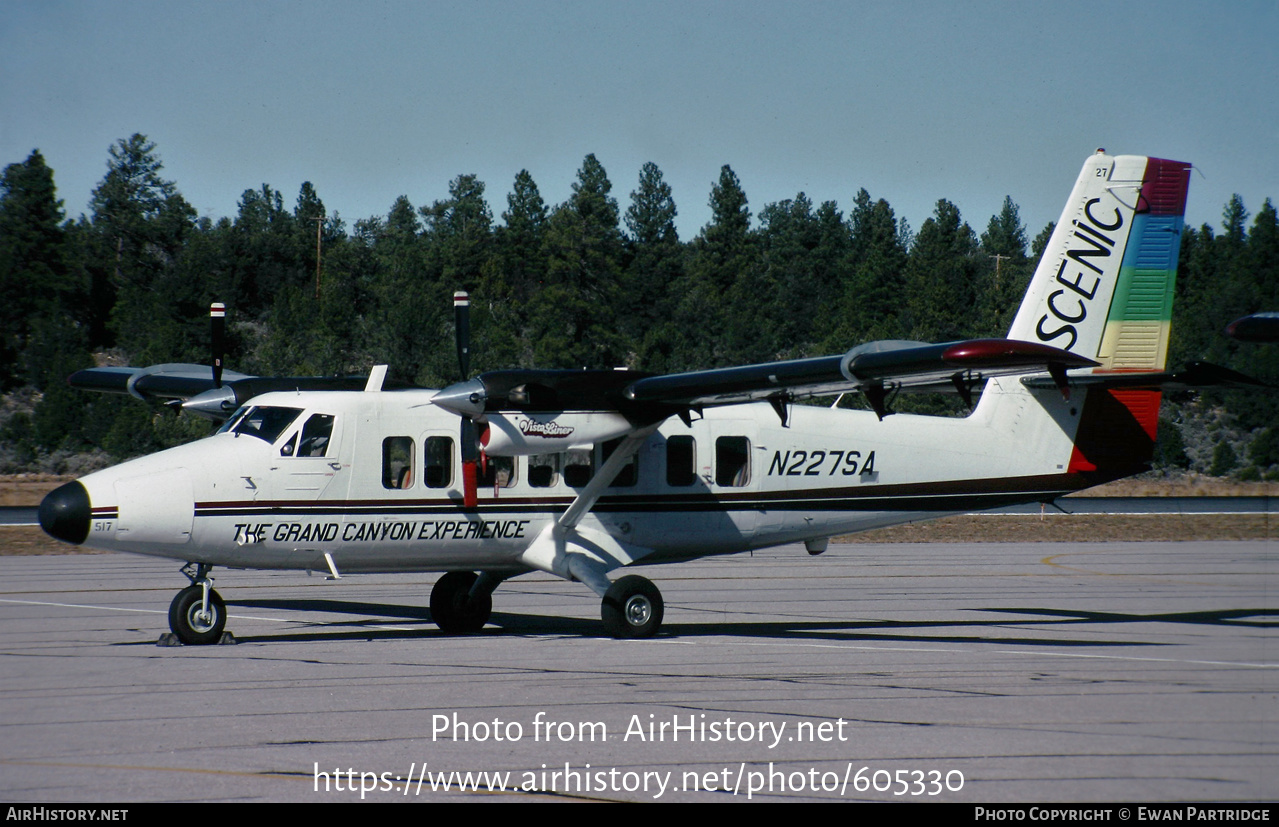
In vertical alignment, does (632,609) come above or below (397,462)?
below

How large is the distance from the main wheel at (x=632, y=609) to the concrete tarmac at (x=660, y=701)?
0.29 meters

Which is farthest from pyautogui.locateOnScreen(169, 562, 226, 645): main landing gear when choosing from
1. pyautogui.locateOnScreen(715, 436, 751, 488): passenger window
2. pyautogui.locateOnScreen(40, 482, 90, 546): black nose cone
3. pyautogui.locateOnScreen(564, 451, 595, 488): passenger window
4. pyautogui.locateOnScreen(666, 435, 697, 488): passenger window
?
pyautogui.locateOnScreen(715, 436, 751, 488): passenger window

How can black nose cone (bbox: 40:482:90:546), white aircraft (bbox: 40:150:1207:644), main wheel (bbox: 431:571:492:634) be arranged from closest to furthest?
black nose cone (bbox: 40:482:90:546), white aircraft (bbox: 40:150:1207:644), main wheel (bbox: 431:571:492:634)

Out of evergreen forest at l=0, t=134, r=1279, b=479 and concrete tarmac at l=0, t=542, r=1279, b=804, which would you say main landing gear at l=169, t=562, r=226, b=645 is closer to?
concrete tarmac at l=0, t=542, r=1279, b=804

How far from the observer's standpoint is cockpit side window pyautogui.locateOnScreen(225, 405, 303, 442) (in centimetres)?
1415

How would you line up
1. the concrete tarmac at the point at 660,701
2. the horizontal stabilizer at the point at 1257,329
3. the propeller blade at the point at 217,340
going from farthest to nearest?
1. the propeller blade at the point at 217,340
2. the horizontal stabilizer at the point at 1257,329
3. the concrete tarmac at the point at 660,701

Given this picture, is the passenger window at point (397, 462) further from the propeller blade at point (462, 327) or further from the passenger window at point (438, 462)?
the propeller blade at point (462, 327)

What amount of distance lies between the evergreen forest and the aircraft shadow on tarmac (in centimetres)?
767

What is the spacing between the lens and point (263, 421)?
1421 cm

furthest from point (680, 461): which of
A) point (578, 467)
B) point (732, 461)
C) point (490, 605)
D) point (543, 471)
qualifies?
point (490, 605)

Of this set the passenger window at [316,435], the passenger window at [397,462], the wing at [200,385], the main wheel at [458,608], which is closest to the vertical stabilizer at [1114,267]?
the main wheel at [458,608]

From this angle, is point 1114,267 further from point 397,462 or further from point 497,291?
point 497,291

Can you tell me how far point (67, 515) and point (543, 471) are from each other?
17.8 ft

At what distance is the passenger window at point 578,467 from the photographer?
15422mm
